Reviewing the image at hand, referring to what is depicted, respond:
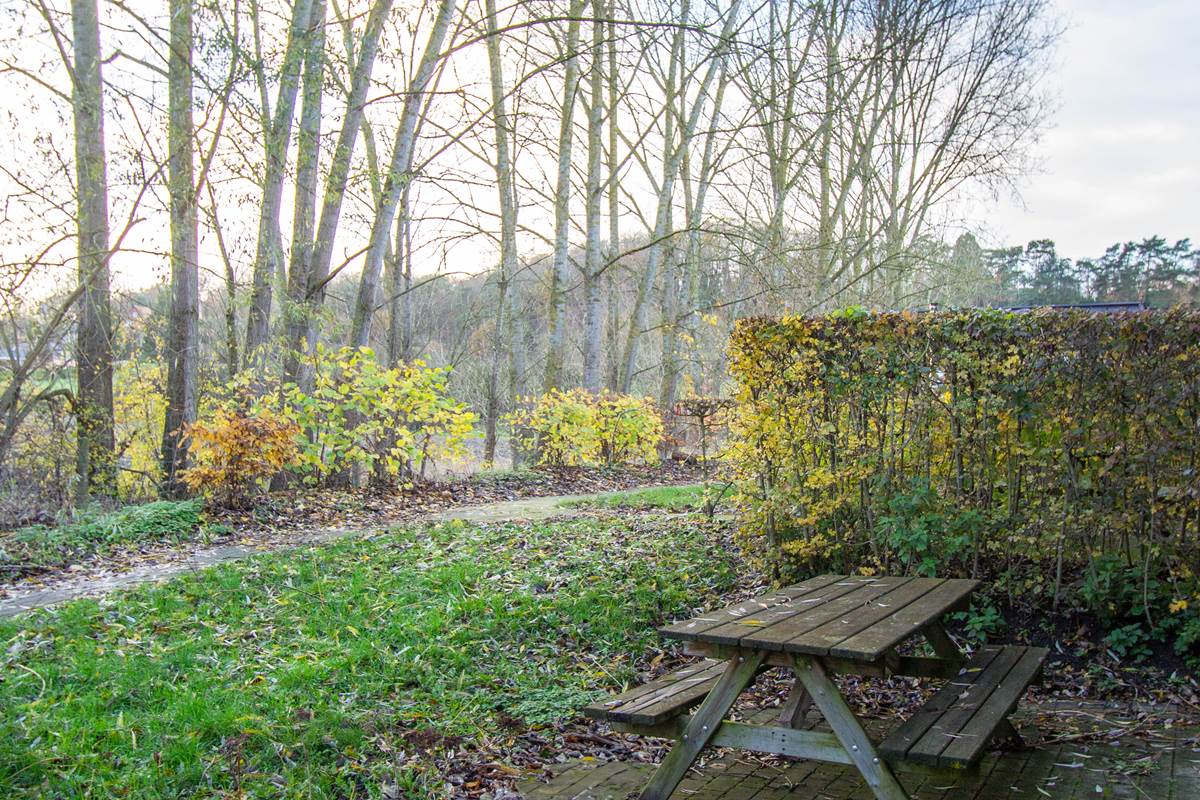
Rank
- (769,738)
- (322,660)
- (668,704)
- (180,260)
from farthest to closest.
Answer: (180,260) < (322,660) < (668,704) < (769,738)

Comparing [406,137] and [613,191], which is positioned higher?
[613,191]

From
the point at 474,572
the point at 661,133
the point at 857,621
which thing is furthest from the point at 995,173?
the point at 857,621

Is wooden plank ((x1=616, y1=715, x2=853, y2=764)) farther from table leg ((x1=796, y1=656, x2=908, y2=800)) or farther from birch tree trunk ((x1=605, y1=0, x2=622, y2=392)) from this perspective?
birch tree trunk ((x1=605, y1=0, x2=622, y2=392))

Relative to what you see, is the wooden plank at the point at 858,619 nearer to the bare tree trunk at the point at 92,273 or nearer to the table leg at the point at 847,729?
the table leg at the point at 847,729

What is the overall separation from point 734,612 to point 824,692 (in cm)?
65

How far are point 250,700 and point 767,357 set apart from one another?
3.88 meters

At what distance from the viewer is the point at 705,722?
11.0 ft

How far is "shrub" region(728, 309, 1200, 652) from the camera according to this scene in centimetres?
502

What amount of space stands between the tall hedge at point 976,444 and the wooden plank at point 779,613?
1518 mm

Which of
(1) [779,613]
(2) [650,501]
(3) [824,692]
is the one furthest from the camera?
(2) [650,501]

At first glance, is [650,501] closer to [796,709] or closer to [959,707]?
[796,709]

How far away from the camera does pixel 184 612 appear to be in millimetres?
5793

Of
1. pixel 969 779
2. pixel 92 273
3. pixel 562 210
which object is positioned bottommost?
pixel 969 779

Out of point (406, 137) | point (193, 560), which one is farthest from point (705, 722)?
point (406, 137)
